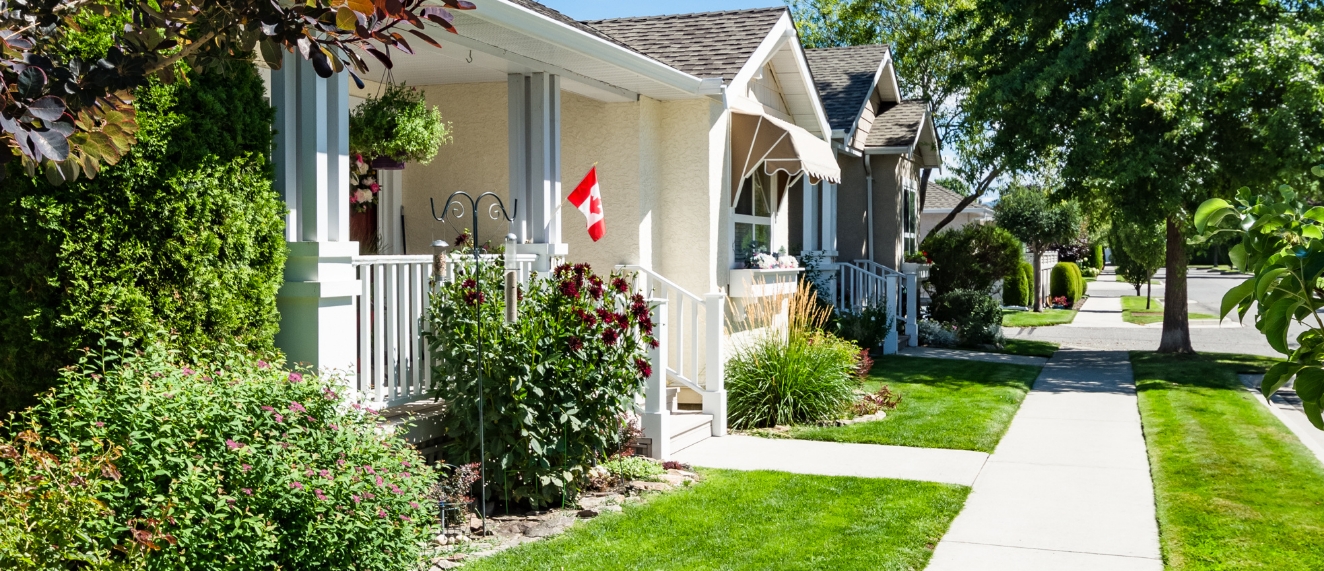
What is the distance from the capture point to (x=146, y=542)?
4.02 m

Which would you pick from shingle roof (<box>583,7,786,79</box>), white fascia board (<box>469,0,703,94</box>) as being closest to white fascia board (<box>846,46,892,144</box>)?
shingle roof (<box>583,7,786,79</box>)

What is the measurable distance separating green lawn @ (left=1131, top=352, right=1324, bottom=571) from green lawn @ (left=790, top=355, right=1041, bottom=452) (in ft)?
4.72

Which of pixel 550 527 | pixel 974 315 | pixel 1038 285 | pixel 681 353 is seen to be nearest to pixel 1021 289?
pixel 1038 285

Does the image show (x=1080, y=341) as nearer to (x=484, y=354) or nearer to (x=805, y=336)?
(x=805, y=336)

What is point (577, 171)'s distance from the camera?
10.7 metres

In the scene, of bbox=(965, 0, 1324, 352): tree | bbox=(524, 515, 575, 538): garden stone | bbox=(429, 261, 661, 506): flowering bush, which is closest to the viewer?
bbox=(524, 515, 575, 538): garden stone

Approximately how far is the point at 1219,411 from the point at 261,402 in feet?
33.6

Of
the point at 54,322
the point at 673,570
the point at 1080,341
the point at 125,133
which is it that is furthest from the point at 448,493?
the point at 1080,341

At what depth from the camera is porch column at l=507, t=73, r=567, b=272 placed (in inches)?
345

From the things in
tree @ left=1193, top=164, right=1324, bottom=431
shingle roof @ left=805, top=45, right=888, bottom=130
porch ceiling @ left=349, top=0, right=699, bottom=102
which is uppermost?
shingle roof @ left=805, top=45, right=888, bottom=130

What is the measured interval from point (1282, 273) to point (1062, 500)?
6074mm

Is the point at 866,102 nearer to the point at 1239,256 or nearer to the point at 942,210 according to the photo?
the point at 1239,256

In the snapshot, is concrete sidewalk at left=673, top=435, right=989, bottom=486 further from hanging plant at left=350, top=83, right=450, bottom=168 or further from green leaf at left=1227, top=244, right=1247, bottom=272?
green leaf at left=1227, top=244, right=1247, bottom=272

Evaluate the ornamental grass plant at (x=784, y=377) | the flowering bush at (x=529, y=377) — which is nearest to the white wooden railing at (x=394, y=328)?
the flowering bush at (x=529, y=377)
